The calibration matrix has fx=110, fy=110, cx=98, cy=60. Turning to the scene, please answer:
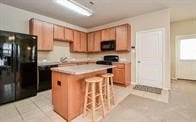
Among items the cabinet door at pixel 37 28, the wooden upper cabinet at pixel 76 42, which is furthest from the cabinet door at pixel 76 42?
the cabinet door at pixel 37 28

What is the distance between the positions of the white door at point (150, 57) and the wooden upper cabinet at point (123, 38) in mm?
348

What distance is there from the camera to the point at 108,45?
485cm

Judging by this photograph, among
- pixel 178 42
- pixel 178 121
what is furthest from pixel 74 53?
pixel 178 42

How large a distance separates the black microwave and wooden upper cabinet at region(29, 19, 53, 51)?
220 cm

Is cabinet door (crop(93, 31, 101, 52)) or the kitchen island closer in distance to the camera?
the kitchen island

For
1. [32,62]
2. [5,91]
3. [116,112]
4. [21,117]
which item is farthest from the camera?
[32,62]

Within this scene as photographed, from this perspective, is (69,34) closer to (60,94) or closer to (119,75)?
(119,75)

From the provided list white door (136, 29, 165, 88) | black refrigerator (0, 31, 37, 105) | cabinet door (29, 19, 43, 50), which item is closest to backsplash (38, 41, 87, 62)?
cabinet door (29, 19, 43, 50)

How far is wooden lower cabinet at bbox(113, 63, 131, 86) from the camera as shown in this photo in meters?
4.10

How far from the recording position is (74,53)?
18.1 ft

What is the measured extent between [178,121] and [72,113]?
1.91 meters

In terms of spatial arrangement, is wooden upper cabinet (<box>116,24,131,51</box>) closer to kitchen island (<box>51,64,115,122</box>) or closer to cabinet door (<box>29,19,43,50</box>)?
kitchen island (<box>51,64,115,122</box>)

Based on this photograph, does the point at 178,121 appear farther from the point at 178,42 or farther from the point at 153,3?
the point at 178,42

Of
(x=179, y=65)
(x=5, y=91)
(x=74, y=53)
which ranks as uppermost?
(x=74, y=53)
